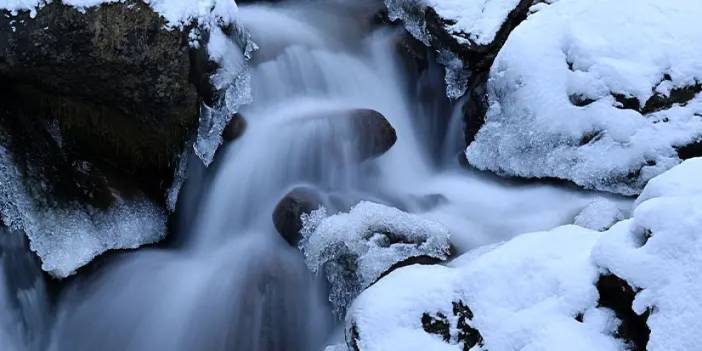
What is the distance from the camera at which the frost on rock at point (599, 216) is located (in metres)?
4.21

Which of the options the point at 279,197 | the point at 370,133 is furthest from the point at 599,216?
the point at 279,197

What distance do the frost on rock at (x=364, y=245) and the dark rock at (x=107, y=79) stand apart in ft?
4.72

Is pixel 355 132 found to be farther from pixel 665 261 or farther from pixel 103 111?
pixel 665 261

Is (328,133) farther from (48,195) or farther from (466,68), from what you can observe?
(48,195)

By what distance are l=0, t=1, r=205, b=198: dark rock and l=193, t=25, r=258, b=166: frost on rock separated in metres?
0.14

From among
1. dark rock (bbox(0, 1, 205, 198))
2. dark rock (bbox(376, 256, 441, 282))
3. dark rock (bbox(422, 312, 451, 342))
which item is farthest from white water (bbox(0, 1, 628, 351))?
dark rock (bbox(422, 312, 451, 342))

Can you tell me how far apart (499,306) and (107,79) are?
10.2ft

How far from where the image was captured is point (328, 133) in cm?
520

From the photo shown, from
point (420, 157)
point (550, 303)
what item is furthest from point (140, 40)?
point (550, 303)

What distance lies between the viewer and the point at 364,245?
4.03 m

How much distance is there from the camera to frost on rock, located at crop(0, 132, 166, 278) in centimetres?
412

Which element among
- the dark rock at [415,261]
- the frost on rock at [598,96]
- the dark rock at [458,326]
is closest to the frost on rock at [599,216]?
the frost on rock at [598,96]

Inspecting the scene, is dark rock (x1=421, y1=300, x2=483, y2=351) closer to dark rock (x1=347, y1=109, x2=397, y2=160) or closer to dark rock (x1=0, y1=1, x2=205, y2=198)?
dark rock (x1=347, y1=109, x2=397, y2=160)

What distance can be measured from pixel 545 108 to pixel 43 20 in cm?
388
